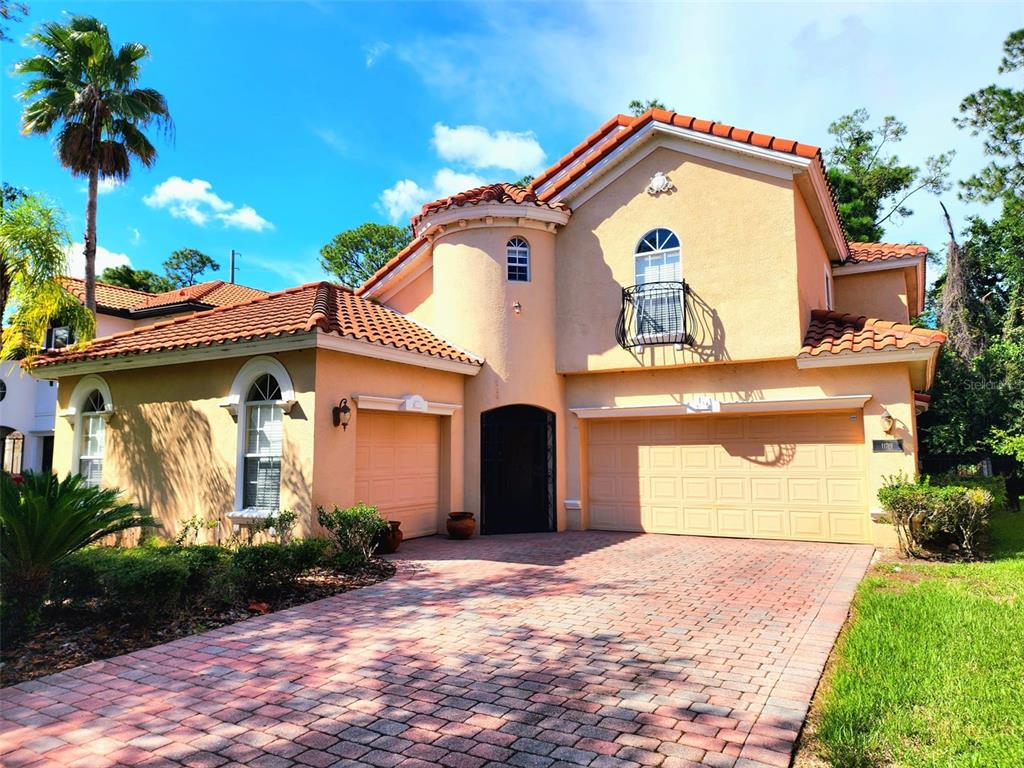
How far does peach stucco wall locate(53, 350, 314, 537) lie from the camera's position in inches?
412

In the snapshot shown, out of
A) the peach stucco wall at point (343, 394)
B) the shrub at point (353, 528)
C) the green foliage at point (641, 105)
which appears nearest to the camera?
the shrub at point (353, 528)

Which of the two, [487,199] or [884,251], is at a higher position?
[487,199]

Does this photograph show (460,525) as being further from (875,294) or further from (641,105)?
(641,105)

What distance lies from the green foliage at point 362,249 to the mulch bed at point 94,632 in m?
34.4

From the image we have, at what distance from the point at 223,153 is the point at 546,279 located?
9883mm

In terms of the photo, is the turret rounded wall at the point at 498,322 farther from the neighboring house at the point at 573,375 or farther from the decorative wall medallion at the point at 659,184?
the decorative wall medallion at the point at 659,184

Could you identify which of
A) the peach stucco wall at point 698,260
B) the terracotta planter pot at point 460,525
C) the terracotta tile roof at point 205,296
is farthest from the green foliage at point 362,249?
the terracotta planter pot at point 460,525

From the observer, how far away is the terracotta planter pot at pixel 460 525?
12711 millimetres

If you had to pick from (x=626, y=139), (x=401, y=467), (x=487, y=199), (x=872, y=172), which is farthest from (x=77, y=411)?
(x=872, y=172)

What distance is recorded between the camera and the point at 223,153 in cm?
1725

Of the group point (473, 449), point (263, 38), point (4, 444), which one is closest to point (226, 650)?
point (473, 449)

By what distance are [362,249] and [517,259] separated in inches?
1134

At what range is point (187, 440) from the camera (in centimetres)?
1183

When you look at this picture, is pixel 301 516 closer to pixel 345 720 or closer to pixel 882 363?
pixel 345 720
